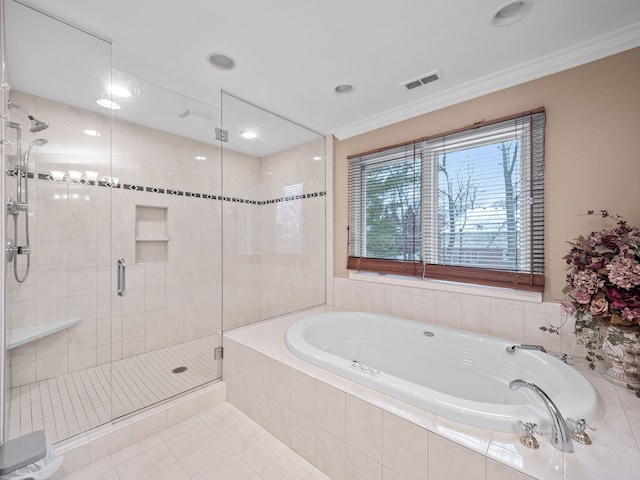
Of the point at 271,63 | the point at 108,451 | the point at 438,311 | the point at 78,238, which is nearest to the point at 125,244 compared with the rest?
the point at 78,238

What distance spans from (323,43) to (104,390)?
2.72 metres

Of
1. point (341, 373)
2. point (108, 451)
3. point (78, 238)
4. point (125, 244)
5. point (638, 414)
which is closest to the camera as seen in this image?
point (638, 414)

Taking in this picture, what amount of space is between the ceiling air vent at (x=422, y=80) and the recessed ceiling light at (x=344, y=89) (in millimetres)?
409

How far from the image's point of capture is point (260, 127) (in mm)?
2730

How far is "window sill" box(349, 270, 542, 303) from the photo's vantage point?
195 centimetres

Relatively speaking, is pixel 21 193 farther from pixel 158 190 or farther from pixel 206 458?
pixel 206 458

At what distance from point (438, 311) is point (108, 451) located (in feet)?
7.99

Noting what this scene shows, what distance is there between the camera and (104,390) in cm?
190

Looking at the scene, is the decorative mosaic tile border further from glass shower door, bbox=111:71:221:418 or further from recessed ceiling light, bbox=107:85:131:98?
recessed ceiling light, bbox=107:85:131:98

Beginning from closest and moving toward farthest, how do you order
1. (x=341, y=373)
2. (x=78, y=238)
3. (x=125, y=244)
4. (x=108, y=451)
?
(x=341, y=373), (x=108, y=451), (x=78, y=238), (x=125, y=244)

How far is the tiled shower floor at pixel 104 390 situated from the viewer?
62.5 inches

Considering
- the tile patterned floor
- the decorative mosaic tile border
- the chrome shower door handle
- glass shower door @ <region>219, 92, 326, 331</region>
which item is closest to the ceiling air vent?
glass shower door @ <region>219, 92, 326, 331</region>

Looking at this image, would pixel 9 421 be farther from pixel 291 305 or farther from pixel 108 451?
pixel 291 305

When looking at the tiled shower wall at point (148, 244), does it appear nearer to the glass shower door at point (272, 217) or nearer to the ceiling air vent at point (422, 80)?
the glass shower door at point (272, 217)
